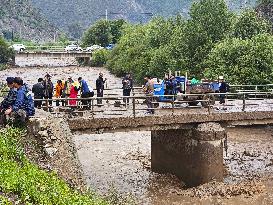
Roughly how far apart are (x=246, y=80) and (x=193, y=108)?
1319cm

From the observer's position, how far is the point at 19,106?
1517 centimetres

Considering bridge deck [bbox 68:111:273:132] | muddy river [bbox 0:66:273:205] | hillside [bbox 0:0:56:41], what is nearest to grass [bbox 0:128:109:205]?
bridge deck [bbox 68:111:273:132]

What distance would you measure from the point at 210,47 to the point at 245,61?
8.49 meters

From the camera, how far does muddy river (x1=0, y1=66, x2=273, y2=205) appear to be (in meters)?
21.1

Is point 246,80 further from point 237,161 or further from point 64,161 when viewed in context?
point 64,161

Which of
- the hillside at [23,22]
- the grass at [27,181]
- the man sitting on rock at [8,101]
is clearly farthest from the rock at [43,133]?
the hillside at [23,22]

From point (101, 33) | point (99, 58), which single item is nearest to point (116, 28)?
point (101, 33)

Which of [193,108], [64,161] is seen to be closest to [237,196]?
[193,108]

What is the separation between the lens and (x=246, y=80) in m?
35.2

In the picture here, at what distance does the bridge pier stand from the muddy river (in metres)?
0.40

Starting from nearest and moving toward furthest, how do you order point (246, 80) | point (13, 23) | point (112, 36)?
point (246, 80)
point (112, 36)
point (13, 23)

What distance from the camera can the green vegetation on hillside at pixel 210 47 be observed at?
3578cm

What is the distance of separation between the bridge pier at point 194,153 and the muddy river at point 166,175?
0.40 m

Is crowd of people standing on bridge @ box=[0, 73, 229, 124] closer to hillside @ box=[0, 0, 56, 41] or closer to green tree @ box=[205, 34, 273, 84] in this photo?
green tree @ box=[205, 34, 273, 84]
